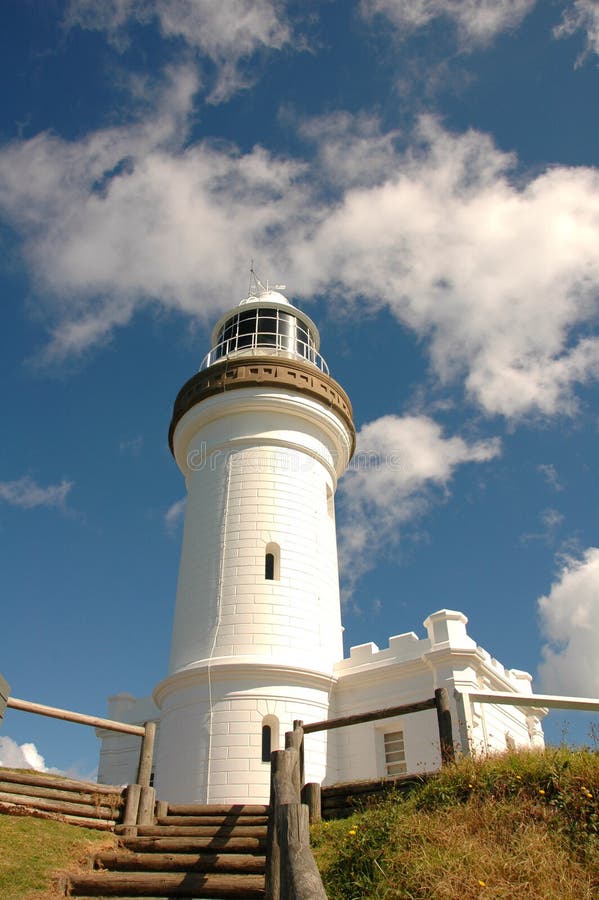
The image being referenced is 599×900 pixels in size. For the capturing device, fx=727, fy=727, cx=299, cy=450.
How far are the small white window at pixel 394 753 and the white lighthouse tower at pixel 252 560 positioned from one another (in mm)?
1365

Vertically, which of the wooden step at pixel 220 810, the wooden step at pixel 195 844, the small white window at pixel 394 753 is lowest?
the wooden step at pixel 195 844

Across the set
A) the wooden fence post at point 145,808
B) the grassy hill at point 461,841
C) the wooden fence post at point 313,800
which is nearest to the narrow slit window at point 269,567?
the wooden fence post at point 145,808

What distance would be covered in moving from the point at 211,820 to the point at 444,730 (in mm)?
3488

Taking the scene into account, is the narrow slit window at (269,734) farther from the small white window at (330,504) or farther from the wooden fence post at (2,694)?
the wooden fence post at (2,694)

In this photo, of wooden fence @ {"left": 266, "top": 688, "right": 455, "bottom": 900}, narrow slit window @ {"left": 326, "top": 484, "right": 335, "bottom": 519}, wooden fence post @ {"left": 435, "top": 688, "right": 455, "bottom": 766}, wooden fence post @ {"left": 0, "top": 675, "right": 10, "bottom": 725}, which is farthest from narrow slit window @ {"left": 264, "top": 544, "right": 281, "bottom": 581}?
wooden fence post @ {"left": 0, "top": 675, "right": 10, "bottom": 725}

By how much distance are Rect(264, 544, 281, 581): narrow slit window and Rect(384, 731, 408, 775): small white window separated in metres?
4.41

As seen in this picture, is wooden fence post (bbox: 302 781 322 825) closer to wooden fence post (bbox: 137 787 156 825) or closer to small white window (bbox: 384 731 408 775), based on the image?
wooden fence post (bbox: 137 787 156 825)

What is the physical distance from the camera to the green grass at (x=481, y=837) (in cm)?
616

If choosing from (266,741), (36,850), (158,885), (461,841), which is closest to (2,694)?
(36,850)

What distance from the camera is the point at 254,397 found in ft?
63.4

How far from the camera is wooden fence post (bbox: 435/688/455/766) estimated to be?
893cm

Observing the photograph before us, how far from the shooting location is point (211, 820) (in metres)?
9.98

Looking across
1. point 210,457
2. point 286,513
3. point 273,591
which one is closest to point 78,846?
point 273,591

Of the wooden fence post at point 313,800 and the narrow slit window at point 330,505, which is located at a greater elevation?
the narrow slit window at point 330,505
